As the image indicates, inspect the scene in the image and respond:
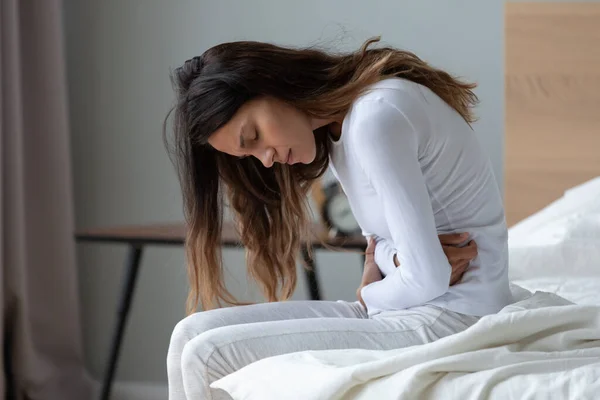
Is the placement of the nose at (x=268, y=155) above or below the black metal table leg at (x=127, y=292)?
above

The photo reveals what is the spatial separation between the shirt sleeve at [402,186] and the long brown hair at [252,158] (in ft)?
0.33

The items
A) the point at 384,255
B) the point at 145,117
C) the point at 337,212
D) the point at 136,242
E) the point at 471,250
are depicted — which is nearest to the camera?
the point at 471,250

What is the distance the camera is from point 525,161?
2.58 meters

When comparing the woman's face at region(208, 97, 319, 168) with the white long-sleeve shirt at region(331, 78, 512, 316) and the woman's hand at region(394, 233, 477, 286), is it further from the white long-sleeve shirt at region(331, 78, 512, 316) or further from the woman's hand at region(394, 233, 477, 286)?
the woman's hand at region(394, 233, 477, 286)

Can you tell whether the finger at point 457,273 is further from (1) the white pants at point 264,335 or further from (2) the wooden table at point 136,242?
(2) the wooden table at point 136,242

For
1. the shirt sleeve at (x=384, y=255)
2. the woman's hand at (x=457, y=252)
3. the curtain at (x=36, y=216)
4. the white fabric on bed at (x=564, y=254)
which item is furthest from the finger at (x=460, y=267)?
the curtain at (x=36, y=216)

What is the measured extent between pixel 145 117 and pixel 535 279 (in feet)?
5.08

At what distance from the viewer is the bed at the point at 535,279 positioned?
3.37 feet

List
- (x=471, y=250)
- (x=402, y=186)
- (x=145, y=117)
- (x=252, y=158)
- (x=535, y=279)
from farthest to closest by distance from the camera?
(x=145, y=117) < (x=535, y=279) < (x=252, y=158) < (x=471, y=250) < (x=402, y=186)

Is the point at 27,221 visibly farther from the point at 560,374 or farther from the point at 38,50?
the point at 560,374

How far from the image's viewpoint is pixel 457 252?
4.51 ft

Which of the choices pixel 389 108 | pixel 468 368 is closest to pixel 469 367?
pixel 468 368

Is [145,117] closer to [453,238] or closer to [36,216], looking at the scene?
[36,216]

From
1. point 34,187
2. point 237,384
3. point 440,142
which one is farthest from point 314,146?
point 34,187
